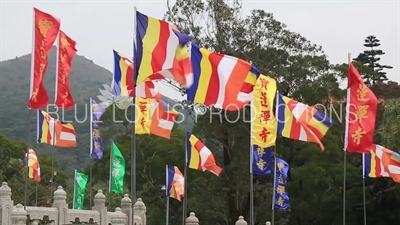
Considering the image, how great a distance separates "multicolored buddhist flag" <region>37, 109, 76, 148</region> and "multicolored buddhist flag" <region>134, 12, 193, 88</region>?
1313cm

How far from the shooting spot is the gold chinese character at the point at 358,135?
19.2m

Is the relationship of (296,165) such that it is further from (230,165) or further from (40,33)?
(40,33)

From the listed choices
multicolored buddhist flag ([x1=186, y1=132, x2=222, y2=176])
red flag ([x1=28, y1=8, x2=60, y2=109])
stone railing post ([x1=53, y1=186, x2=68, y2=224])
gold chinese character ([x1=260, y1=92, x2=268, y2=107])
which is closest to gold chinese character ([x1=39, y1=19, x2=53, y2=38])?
red flag ([x1=28, y1=8, x2=60, y2=109])

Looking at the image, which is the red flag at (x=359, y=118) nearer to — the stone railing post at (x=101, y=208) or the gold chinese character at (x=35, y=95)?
the gold chinese character at (x=35, y=95)

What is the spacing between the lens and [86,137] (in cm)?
10531

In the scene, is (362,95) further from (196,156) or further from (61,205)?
(61,205)

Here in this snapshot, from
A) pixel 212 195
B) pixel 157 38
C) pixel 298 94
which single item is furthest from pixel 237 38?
pixel 157 38

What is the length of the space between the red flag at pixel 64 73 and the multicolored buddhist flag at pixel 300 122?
5.65 metres

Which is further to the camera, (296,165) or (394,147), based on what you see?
(296,165)

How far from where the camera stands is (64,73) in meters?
19.8

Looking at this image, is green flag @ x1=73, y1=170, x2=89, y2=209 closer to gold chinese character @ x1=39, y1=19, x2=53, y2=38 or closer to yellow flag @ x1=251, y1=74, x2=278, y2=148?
gold chinese character @ x1=39, y1=19, x2=53, y2=38

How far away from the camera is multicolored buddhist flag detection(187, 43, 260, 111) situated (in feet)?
56.4

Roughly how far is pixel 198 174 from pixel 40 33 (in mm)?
19878

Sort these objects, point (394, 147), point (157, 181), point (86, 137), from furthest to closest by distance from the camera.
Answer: point (86, 137) → point (157, 181) → point (394, 147)
